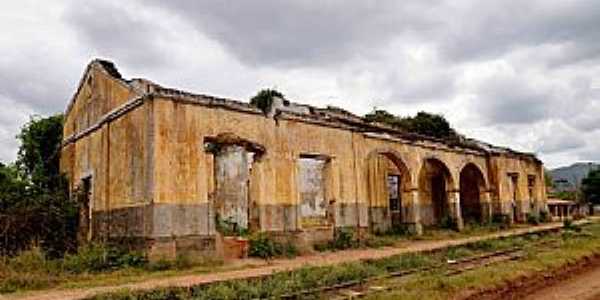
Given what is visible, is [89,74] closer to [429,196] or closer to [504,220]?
[429,196]

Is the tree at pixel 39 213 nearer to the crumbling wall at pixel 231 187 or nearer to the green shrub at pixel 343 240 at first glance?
the crumbling wall at pixel 231 187

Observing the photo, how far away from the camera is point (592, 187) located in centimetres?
4909

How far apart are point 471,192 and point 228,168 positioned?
12.3 metres

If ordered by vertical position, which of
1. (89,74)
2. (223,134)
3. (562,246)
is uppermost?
(89,74)

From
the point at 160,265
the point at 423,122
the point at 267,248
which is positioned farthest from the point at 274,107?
the point at 423,122

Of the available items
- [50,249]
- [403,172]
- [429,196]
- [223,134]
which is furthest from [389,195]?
[50,249]

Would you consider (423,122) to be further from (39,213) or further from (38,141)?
(39,213)

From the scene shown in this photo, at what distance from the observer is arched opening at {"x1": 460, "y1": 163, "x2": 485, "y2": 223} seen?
2620cm

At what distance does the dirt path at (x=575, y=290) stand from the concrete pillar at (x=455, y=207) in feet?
34.0

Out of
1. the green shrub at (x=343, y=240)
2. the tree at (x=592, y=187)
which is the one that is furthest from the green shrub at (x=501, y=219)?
the tree at (x=592, y=187)

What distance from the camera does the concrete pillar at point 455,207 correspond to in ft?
75.7

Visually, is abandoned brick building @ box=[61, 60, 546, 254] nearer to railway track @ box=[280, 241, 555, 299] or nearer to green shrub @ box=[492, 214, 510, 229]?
green shrub @ box=[492, 214, 510, 229]

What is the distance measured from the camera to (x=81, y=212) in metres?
17.0

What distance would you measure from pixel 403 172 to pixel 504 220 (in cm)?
776
